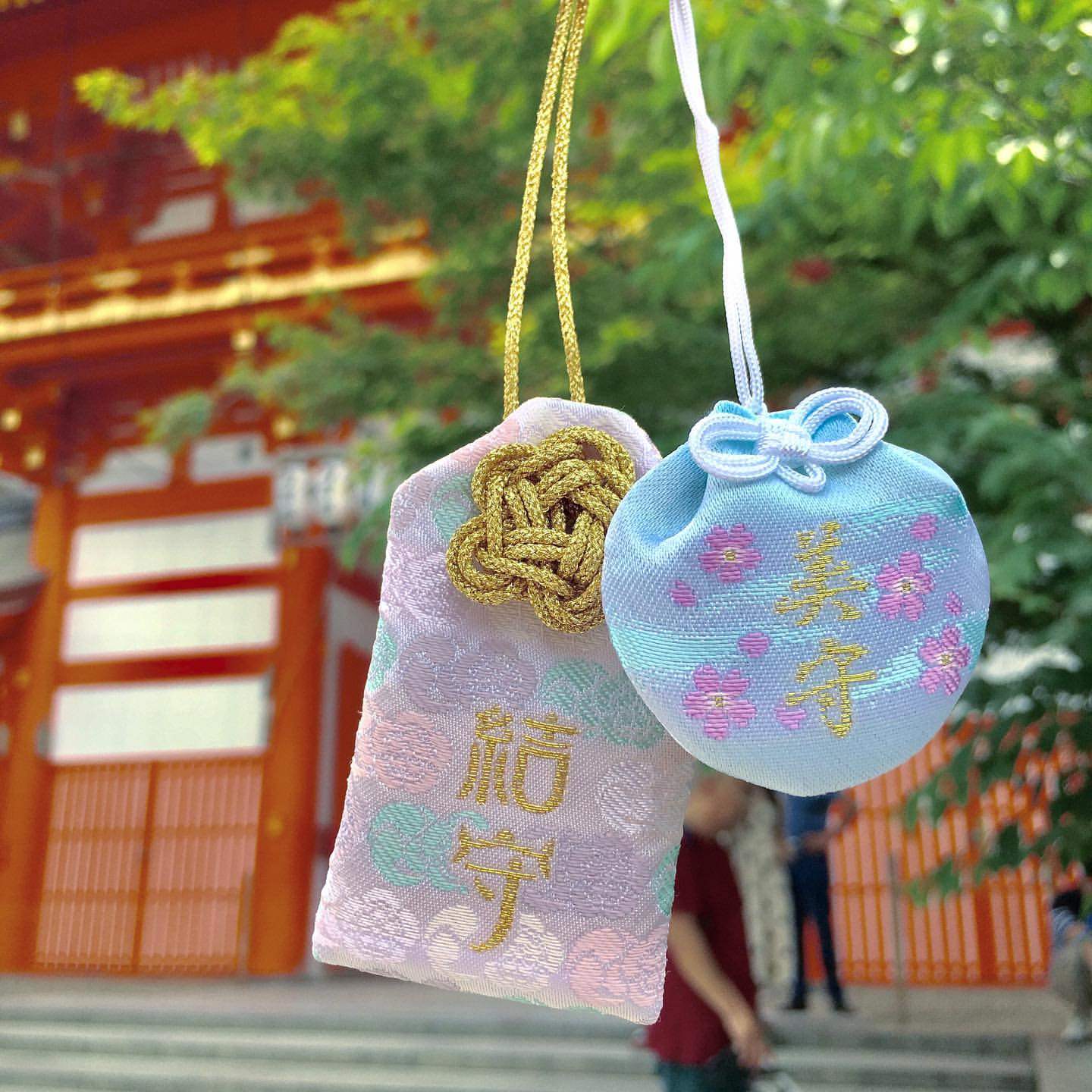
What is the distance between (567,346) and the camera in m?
0.60

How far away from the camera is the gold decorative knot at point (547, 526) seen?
1.78ft

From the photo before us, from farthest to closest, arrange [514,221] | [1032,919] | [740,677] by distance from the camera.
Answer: [1032,919] < [514,221] < [740,677]

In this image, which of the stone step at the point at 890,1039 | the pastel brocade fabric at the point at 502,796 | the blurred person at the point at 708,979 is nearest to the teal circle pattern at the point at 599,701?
the pastel brocade fabric at the point at 502,796

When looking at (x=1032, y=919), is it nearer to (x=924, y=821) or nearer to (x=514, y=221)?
(x=924, y=821)

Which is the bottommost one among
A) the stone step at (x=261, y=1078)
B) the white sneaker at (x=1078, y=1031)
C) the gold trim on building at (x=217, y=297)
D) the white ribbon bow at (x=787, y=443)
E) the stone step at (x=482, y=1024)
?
the stone step at (x=261, y=1078)

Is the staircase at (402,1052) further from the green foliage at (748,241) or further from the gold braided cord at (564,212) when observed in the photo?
the gold braided cord at (564,212)

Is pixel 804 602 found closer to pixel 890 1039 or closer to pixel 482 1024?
pixel 890 1039

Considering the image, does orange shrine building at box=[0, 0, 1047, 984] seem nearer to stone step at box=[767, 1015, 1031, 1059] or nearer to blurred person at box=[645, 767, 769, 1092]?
stone step at box=[767, 1015, 1031, 1059]

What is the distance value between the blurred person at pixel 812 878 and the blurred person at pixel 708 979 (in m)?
2.56

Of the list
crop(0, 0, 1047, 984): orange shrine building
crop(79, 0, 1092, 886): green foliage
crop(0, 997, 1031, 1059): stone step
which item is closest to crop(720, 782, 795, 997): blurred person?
crop(0, 997, 1031, 1059): stone step

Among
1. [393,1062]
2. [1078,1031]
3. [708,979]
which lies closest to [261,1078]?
[393,1062]

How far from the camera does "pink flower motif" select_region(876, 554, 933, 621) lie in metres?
0.45

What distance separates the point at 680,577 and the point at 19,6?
318 inches

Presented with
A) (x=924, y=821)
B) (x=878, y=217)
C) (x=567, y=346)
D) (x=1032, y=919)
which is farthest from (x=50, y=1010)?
(x=567, y=346)
